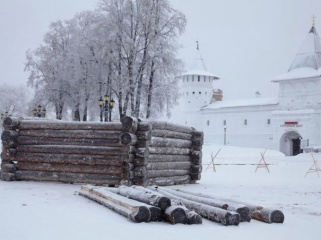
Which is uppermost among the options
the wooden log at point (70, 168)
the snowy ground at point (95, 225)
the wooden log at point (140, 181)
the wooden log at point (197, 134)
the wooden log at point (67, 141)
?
the wooden log at point (197, 134)

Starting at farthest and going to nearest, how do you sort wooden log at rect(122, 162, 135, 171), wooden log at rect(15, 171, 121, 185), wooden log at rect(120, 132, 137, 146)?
wooden log at rect(15, 171, 121, 185) < wooden log at rect(122, 162, 135, 171) < wooden log at rect(120, 132, 137, 146)

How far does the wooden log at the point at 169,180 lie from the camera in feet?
43.0

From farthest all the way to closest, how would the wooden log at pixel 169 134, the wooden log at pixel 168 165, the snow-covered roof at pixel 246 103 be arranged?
the snow-covered roof at pixel 246 103 → the wooden log at pixel 169 134 → the wooden log at pixel 168 165

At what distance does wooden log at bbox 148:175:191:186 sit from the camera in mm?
13121

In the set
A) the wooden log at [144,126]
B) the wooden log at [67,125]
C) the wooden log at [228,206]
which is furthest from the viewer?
the wooden log at [67,125]

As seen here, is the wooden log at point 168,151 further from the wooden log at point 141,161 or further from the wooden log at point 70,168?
the wooden log at point 70,168

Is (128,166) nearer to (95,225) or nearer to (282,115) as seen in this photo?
(95,225)

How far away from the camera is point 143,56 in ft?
113

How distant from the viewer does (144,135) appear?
1240 cm

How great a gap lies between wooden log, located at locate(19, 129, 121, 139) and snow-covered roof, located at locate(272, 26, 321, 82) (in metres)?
52.1

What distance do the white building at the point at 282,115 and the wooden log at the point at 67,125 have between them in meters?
48.1

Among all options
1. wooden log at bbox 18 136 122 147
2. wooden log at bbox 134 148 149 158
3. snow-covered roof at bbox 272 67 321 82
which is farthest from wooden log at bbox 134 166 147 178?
snow-covered roof at bbox 272 67 321 82

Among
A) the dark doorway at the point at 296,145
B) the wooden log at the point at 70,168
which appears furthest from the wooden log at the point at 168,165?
the dark doorway at the point at 296,145

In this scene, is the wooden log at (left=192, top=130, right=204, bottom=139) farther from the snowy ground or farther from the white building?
the white building
